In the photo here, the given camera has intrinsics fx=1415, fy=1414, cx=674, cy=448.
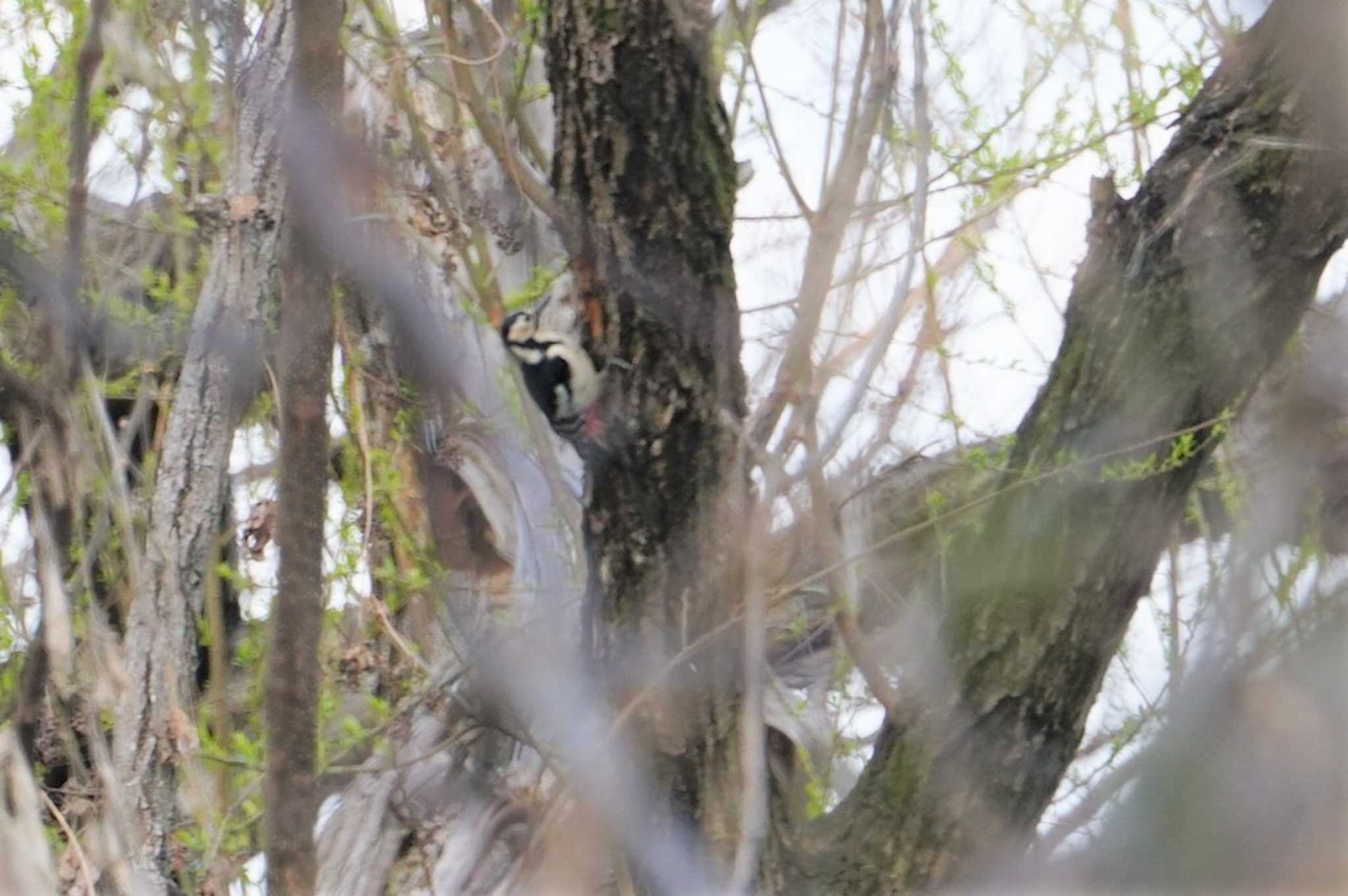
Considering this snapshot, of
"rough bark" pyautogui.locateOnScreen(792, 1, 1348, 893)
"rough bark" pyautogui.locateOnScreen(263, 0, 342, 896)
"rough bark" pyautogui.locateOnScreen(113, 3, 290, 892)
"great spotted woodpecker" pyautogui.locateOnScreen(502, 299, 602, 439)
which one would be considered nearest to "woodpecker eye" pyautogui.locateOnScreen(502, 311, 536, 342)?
"great spotted woodpecker" pyautogui.locateOnScreen(502, 299, 602, 439)

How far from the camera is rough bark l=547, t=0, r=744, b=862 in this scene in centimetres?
189

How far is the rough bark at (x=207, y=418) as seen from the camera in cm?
266

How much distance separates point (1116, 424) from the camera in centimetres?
197

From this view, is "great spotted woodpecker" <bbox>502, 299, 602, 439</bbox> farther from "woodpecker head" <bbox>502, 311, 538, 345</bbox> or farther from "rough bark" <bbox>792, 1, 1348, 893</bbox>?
"rough bark" <bbox>792, 1, 1348, 893</bbox>

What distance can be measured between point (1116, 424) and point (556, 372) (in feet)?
2.71

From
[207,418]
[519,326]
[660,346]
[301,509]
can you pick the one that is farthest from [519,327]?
[301,509]

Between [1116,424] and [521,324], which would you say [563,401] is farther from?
[1116,424]

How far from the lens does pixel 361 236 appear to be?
7.00 ft

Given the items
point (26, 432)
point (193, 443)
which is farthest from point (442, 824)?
point (26, 432)

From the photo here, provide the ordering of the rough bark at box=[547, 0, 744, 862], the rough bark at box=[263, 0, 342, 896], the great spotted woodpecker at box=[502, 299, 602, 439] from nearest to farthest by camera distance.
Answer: the rough bark at box=[263, 0, 342, 896] → the rough bark at box=[547, 0, 744, 862] → the great spotted woodpecker at box=[502, 299, 602, 439]

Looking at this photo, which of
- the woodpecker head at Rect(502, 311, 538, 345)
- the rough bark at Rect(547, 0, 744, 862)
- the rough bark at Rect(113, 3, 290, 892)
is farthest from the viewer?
the rough bark at Rect(113, 3, 290, 892)

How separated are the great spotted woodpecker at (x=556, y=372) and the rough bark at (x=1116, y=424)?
0.60 m

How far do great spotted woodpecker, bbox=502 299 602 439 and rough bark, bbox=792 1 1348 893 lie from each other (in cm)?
60

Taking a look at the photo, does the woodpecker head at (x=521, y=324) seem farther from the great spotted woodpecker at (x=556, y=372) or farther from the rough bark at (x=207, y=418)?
the rough bark at (x=207, y=418)
